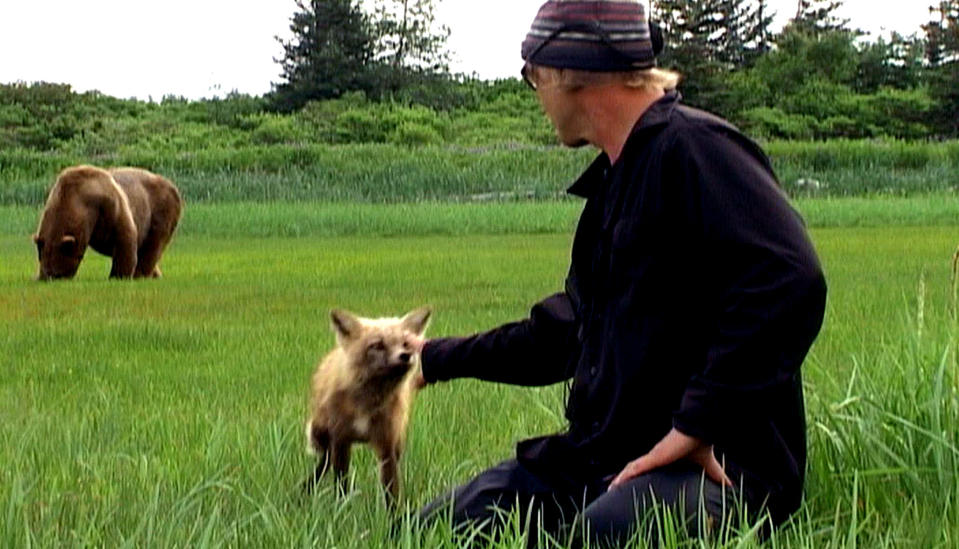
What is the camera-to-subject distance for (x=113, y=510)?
5.23 meters

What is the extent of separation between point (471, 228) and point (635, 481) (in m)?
22.5

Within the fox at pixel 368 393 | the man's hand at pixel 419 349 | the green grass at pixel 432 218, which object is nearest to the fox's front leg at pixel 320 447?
the fox at pixel 368 393

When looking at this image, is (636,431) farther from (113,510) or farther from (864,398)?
(113,510)

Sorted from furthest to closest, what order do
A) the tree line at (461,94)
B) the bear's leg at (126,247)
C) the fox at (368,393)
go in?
the tree line at (461,94), the bear's leg at (126,247), the fox at (368,393)

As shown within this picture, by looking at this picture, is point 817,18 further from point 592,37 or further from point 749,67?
point 592,37

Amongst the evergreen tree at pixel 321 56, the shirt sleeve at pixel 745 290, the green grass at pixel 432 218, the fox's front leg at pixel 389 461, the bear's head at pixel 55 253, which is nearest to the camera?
the shirt sleeve at pixel 745 290

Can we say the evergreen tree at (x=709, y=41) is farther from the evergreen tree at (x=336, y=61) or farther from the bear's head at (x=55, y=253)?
the bear's head at (x=55, y=253)

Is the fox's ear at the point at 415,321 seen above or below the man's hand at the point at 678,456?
above

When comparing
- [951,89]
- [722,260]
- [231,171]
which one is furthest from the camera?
[951,89]

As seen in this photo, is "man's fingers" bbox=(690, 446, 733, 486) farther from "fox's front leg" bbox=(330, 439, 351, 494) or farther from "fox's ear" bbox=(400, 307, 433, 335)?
"fox's front leg" bbox=(330, 439, 351, 494)

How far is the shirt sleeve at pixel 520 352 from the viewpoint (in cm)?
516

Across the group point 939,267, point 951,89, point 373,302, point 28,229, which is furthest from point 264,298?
point 951,89

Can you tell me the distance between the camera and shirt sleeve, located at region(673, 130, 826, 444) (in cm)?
412

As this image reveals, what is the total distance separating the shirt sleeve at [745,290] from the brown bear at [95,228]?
1470 centimetres
